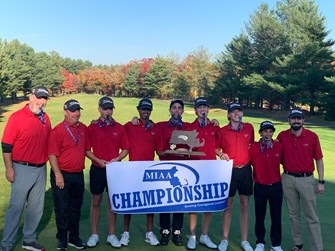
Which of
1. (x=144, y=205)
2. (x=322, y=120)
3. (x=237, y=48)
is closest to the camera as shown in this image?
(x=144, y=205)

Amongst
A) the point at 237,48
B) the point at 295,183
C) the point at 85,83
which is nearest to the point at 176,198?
the point at 295,183

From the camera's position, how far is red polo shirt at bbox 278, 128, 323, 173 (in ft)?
17.7

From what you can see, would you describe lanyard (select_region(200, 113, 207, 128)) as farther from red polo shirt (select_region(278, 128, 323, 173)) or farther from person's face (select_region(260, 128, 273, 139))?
red polo shirt (select_region(278, 128, 323, 173))

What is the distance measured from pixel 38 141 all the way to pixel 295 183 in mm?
3789

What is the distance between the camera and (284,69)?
48.1 meters

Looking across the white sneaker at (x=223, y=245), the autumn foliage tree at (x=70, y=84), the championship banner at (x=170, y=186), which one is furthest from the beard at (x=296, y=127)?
the autumn foliage tree at (x=70, y=84)

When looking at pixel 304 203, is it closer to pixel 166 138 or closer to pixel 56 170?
pixel 166 138

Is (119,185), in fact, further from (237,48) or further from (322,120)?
(237,48)

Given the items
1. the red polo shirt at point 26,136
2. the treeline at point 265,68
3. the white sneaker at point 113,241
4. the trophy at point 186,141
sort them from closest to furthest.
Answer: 1. the red polo shirt at point 26,136
2. the trophy at point 186,141
3. the white sneaker at point 113,241
4. the treeline at point 265,68

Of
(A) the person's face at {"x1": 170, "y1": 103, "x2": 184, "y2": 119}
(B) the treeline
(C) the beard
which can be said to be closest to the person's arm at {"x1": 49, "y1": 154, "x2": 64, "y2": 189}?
(A) the person's face at {"x1": 170, "y1": 103, "x2": 184, "y2": 119}

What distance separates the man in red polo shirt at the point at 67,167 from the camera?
525 cm

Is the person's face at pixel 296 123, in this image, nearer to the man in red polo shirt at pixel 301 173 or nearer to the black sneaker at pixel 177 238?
the man in red polo shirt at pixel 301 173

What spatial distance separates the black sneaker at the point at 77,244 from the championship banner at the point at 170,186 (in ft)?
2.20

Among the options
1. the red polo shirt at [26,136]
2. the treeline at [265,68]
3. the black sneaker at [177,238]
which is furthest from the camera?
the treeline at [265,68]
